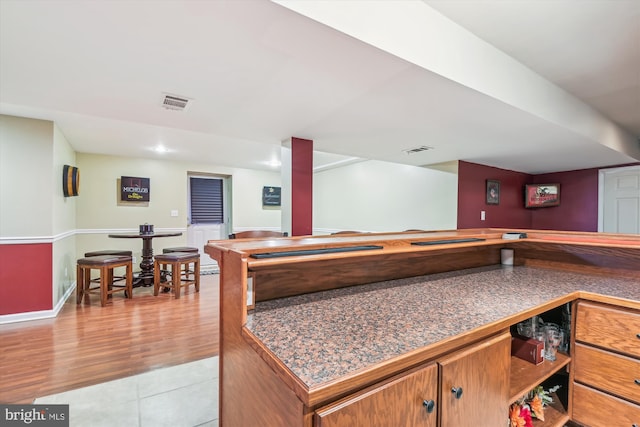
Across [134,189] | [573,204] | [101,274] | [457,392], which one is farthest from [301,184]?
[573,204]

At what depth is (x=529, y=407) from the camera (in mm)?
1439

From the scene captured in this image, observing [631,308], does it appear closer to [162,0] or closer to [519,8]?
[519,8]

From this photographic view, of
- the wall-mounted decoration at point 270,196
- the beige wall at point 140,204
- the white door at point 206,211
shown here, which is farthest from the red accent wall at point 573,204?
the white door at point 206,211

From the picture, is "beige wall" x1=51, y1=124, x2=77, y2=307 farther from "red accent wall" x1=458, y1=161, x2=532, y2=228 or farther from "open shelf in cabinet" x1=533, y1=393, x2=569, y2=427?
"red accent wall" x1=458, y1=161, x2=532, y2=228

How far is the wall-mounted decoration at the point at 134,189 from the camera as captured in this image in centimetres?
536

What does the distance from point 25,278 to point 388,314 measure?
160 inches

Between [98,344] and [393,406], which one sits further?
[98,344]

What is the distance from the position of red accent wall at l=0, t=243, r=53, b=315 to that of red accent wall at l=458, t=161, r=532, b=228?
16.9ft

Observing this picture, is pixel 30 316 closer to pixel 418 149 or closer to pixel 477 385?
pixel 477 385

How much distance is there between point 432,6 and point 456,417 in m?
1.81

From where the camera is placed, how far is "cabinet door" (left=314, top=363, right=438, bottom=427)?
0.67 meters

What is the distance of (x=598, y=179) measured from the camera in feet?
14.8

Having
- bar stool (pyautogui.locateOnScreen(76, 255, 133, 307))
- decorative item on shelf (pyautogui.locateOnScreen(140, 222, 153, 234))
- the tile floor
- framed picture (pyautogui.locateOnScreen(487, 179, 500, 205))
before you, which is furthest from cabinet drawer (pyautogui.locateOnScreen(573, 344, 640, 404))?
decorative item on shelf (pyautogui.locateOnScreen(140, 222, 153, 234))

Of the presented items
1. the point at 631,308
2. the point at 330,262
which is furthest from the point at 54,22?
the point at 631,308
